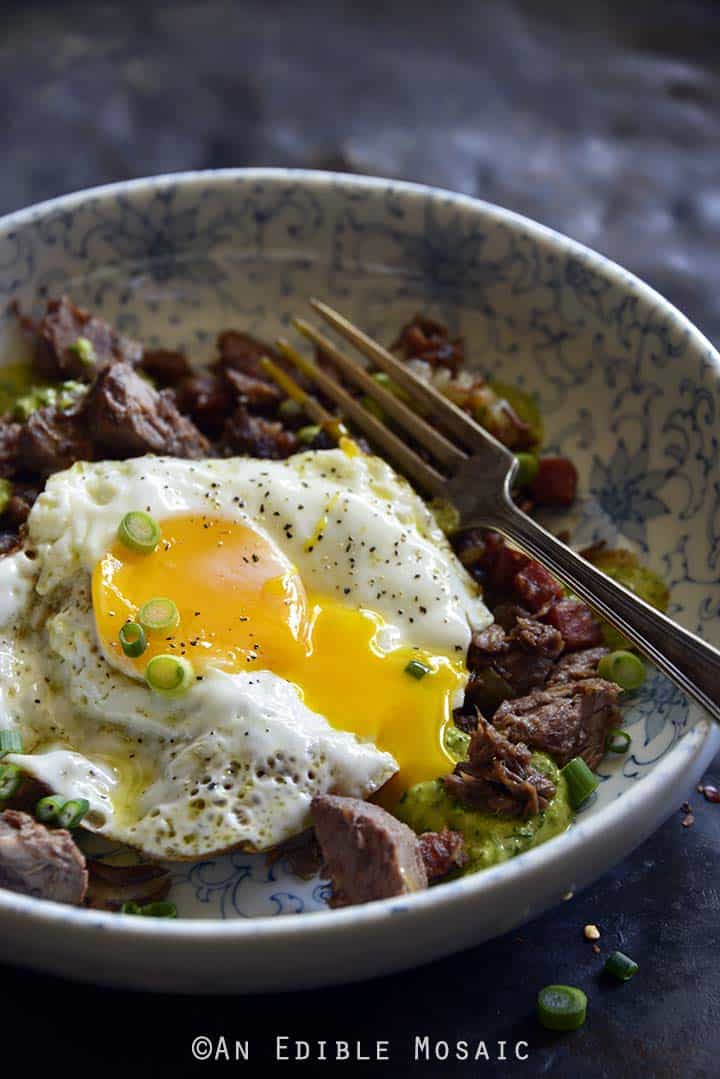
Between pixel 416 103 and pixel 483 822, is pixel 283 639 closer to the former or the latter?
pixel 483 822

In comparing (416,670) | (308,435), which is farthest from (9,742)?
(308,435)

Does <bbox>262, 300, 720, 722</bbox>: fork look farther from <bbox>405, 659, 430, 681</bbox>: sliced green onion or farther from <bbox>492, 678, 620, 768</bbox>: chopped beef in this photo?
<bbox>405, 659, 430, 681</bbox>: sliced green onion

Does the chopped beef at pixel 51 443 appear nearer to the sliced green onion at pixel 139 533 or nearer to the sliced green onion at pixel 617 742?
the sliced green onion at pixel 139 533

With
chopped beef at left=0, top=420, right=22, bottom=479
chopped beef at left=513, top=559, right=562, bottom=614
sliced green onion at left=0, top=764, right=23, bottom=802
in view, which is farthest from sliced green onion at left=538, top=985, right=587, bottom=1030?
chopped beef at left=0, top=420, right=22, bottom=479

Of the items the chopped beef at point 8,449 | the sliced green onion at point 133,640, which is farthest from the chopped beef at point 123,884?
the chopped beef at point 8,449

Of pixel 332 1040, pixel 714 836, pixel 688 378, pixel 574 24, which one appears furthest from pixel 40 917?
pixel 574 24

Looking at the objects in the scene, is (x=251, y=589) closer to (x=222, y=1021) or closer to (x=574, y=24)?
(x=222, y=1021)
